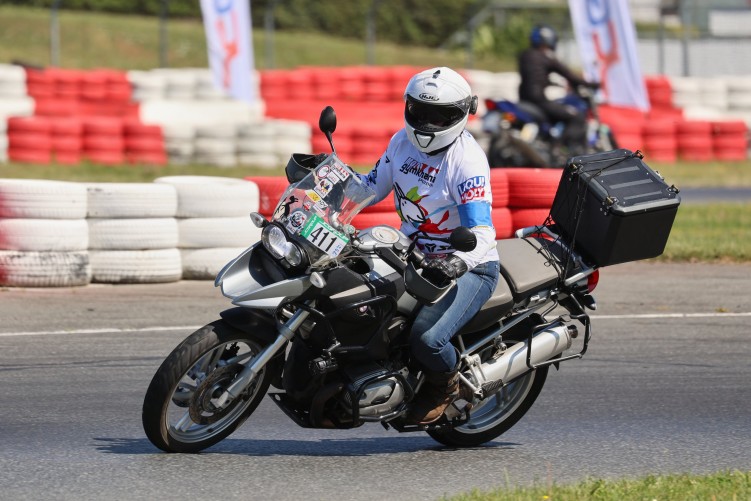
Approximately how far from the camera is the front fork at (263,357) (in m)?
5.62

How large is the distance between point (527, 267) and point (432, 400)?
2.55ft

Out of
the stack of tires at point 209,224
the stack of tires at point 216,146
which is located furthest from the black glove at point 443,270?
the stack of tires at point 216,146

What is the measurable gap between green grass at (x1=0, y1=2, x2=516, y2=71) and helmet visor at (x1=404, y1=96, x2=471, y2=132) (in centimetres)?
2908

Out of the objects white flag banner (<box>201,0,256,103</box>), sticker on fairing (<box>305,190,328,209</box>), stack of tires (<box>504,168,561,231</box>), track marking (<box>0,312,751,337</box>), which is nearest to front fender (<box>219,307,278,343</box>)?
sticker on fairing (<box>305,190,328,209</box>)

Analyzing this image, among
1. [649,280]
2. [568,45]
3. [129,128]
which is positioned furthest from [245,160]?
[568,45]

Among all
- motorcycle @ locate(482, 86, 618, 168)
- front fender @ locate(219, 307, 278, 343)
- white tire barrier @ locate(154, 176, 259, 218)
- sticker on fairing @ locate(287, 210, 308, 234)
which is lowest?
motorcycle @ locate(482, 86, 618, 168)

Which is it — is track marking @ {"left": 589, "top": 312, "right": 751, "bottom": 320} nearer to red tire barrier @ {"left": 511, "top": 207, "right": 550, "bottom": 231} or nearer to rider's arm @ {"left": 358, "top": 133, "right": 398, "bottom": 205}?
red tire barrier @ {"left": 511, "top": 207, "right": 550, "bottom": 231}

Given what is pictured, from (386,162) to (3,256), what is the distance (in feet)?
17.1

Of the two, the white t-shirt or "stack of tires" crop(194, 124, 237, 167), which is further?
"stack of tires" crop(194, 124, 237, 167)

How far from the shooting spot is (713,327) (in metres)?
9.55

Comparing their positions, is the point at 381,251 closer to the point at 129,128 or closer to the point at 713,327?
the point at 713,327

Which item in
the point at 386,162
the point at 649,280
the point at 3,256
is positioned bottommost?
Result: the point at 649,280

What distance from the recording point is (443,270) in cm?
547

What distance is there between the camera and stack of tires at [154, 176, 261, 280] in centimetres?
1081
